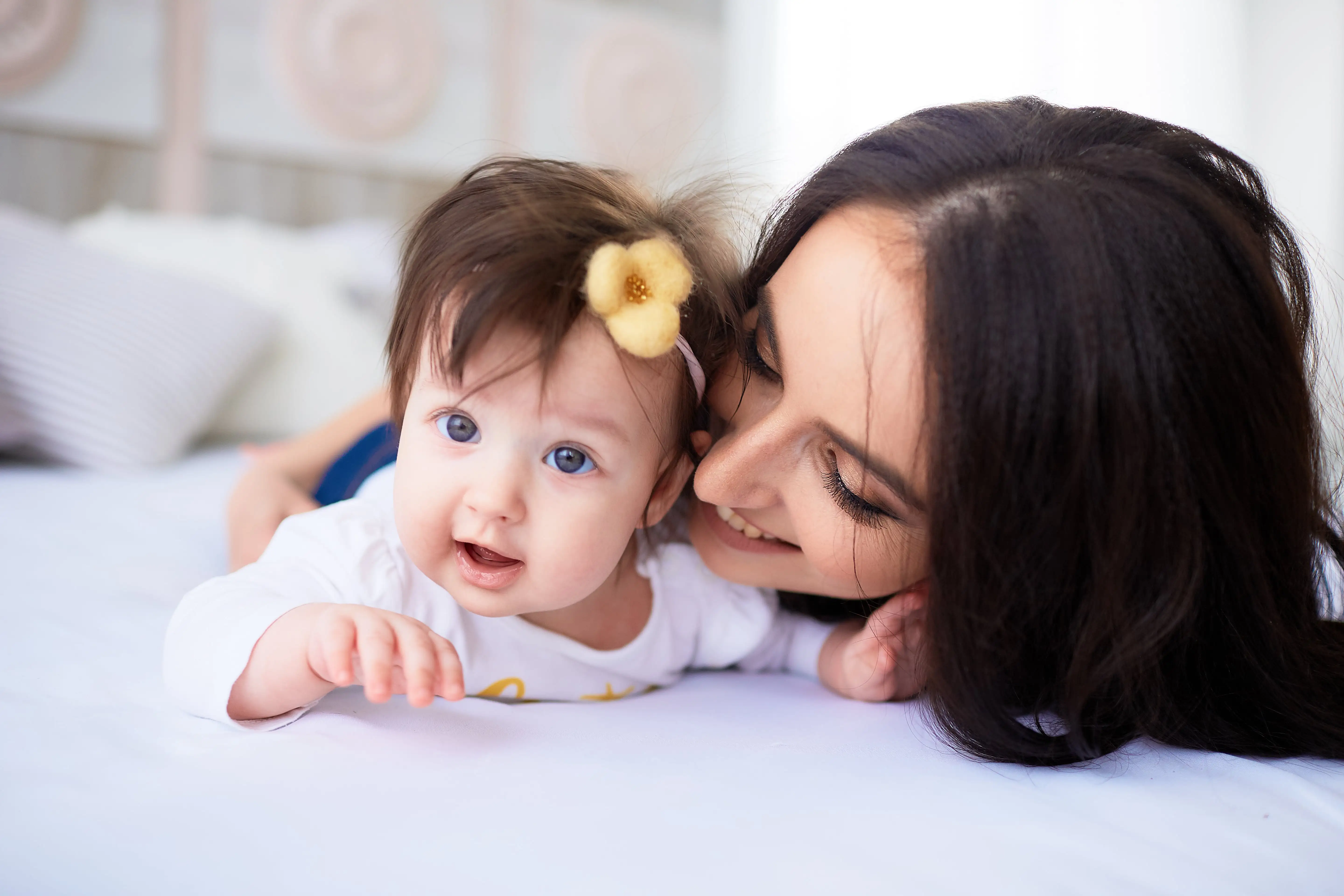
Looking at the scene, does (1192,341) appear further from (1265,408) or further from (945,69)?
(945,69)

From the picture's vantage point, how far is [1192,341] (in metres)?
0.71

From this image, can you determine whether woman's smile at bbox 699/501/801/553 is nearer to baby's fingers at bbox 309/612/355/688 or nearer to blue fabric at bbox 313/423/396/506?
baby's fingers at bbox 309/612/355/688

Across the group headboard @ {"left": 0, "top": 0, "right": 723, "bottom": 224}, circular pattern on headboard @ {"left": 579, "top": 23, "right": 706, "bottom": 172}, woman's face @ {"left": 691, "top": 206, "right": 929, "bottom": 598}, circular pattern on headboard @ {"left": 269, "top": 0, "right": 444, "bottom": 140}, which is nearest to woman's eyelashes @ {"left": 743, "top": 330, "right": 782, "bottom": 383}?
woman's face @ {"left": 691, "top": 206, "right": 929, "bottom": 598}

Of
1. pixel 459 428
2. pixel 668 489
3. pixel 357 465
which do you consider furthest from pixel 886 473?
pixel 357 465

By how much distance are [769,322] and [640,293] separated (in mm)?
132

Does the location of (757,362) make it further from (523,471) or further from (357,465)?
(357,465)

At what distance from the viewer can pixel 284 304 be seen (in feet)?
7.21

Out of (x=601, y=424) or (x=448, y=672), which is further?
(x=601, y=424)

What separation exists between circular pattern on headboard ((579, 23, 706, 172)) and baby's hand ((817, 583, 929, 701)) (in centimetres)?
302

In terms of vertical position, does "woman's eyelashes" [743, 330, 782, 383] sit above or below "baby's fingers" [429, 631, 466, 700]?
above

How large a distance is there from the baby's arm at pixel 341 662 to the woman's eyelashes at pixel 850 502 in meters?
0.36

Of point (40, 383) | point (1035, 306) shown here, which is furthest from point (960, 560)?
point (40, 383)

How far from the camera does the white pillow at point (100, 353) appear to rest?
1.68 meters

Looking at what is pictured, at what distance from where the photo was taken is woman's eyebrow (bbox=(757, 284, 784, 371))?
848 millimetres
